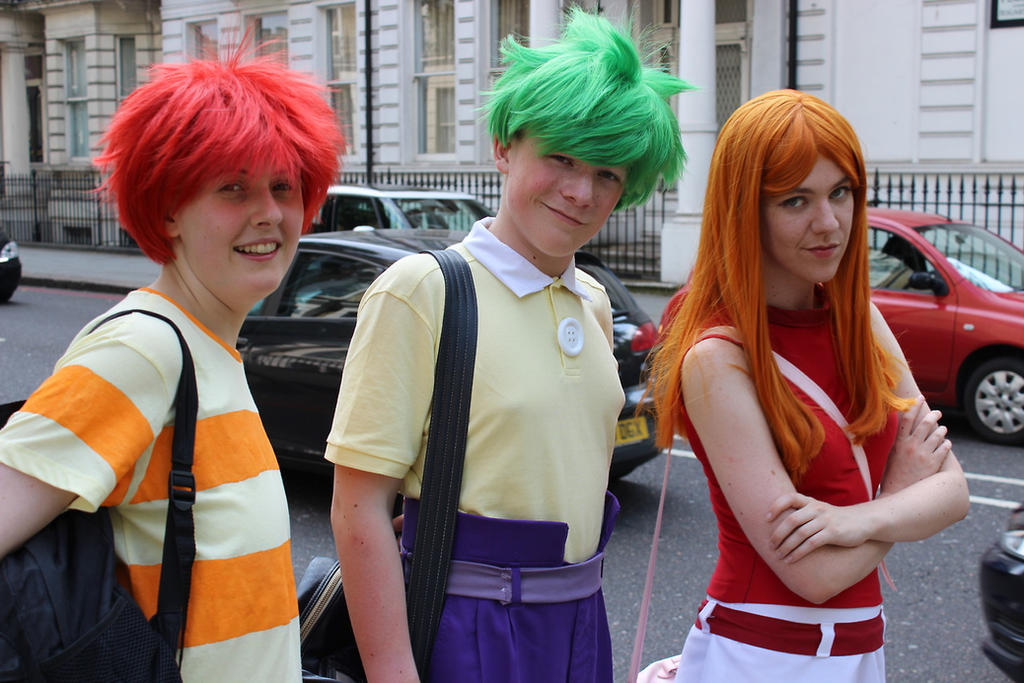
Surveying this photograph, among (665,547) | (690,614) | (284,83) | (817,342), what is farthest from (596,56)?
(665,547)

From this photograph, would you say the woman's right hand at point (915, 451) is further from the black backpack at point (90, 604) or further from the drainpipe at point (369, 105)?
the drainpipe at point (369, 105)

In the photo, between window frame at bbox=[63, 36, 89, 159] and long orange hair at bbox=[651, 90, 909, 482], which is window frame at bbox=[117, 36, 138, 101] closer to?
window frame at bbox=[63, 36, 89, 159]

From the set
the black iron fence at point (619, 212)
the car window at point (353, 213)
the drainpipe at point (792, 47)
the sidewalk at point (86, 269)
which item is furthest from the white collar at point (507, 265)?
the drainpipe at point (792, 47)

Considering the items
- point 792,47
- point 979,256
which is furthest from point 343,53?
point 979,256

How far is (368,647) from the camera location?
5.65ft

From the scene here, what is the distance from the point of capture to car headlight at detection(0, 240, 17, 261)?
1498 cm

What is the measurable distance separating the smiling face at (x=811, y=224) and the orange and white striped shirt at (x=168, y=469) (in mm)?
1022

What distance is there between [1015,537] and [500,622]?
2392 millimetres

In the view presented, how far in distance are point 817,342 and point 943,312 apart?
20.6ft

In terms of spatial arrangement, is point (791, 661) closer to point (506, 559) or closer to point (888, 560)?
point (506, 559)

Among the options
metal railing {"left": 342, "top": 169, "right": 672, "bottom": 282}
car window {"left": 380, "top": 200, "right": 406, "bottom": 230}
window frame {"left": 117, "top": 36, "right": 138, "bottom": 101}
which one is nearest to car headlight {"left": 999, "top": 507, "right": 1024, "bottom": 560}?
car window {"left": 380, "top": 200, "right": 406, "bottom": 230}

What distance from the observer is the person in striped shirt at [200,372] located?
1.37m

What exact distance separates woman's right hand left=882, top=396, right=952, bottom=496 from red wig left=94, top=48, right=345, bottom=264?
1.24 m

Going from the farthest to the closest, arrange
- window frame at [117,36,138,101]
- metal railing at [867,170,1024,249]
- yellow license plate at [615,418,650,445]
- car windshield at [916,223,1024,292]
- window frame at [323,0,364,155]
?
window frame at [117,36,138,101] < window frame at [323,0,364,155] < metal railing at [867,170,1024,249] < car windshield at [916,223,1024,292] < yellow license plate at [615,418,650,445]
